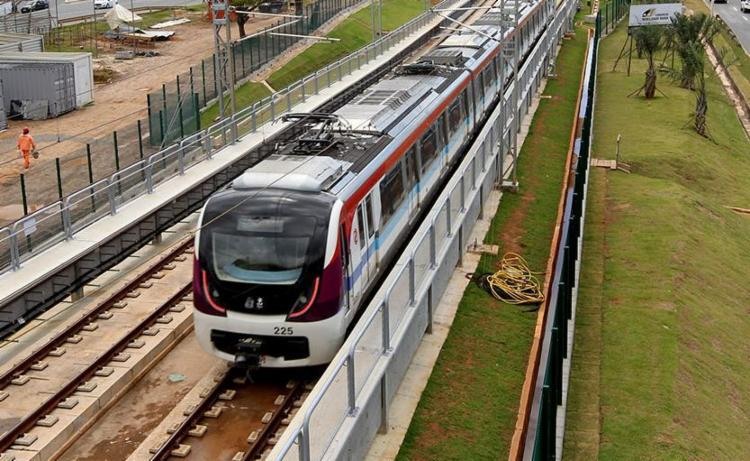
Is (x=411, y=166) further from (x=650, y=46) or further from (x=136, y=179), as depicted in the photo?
(x=650, y=46)

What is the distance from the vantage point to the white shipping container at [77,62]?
43.7 m

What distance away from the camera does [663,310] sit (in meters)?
22.7

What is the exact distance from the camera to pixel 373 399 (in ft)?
45.4

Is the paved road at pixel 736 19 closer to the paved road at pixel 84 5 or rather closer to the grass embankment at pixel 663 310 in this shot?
the grass embankment at pixel 663 310

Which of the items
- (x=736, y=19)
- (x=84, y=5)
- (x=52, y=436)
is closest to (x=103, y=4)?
(x=84, y=5)

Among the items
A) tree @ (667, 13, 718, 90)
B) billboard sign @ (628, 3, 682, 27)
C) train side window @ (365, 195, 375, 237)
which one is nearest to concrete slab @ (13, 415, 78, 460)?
train side window @ (365, 195, 375, 237)

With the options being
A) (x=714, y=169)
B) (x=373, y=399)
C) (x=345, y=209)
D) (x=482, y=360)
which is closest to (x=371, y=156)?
(x=345, y=209)

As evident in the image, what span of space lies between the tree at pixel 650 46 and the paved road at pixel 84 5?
3906cm

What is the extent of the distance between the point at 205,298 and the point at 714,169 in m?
29.5

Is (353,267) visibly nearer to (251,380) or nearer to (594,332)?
Answer: (251,380)

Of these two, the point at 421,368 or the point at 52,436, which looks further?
the point at 421,368

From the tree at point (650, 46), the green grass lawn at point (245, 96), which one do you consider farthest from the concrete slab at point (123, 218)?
the tree at point (650, 46)

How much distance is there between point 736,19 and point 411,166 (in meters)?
74.5

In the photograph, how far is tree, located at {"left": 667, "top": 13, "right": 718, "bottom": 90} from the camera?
52.5m
